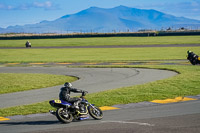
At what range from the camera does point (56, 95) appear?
23.6 m

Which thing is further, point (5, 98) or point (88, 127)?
point (5, 98)

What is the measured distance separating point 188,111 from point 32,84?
14755 millimetres

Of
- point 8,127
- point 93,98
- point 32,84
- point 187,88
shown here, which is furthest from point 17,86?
point 8,127

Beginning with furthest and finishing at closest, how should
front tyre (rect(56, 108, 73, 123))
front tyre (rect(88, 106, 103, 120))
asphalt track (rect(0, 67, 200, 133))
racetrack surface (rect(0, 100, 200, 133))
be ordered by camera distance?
front tyre (rect(88, 106, 103, 120)) → front tyre (rect(56, 108, 73, 123)) → asphalt track (rect(0, 67, 200, 133)) → racetrack surface (rect(0, 100, 200, 133))

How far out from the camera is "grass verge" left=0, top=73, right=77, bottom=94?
27.7 metres

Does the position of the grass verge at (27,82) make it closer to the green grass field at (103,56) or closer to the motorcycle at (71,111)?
the motorcycle at (71,111)

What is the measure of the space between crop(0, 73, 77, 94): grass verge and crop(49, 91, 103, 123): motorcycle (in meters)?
11.5

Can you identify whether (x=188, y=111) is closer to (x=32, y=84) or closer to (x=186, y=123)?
(x=186, y=123)

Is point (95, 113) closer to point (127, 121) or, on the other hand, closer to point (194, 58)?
point (127, 121)

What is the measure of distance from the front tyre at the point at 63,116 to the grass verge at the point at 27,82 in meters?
11.6

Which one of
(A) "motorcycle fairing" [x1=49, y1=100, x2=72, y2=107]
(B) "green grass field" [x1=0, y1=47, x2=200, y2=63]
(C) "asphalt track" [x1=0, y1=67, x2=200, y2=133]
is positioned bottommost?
(B) "green grass field" [x1=0, y1=47, x2=200, y2=63]

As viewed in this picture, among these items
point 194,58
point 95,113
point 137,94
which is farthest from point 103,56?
point 95,113

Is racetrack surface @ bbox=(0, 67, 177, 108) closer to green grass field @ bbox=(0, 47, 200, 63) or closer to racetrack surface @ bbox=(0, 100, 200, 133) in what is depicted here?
racetrack surface @ bbox=(0, 100, 200, 133)

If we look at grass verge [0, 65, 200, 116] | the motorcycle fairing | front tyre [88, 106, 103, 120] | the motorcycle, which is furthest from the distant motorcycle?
the motorcycle fairing
